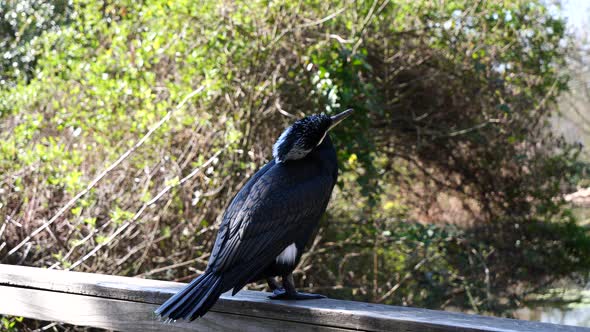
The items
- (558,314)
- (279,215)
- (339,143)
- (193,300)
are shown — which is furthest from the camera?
(558,314)

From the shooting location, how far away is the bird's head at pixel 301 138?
2156 millimetres

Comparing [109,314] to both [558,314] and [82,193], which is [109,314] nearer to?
[82,193]

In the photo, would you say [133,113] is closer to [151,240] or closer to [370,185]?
[151,240]

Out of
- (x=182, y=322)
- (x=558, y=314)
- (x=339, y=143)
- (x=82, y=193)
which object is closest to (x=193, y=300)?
(x=182, y=322)

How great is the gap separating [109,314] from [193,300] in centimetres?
43

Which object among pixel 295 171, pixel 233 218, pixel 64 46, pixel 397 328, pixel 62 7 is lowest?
pixel 397 328

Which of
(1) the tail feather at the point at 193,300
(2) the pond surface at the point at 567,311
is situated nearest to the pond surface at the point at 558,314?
(2) the pond surface at the point at 567,311

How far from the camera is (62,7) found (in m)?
8.43

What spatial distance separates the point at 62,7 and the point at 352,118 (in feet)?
15.5

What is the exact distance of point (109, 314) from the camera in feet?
6.80

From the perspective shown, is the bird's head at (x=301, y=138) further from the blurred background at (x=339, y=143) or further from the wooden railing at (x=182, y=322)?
the blurred background at (x=339, y=143)

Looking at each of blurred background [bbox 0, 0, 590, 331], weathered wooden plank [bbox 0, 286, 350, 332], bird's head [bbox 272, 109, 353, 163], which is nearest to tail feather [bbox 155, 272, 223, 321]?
weathered wooden plank [bbox 0, 286, 350, 332]

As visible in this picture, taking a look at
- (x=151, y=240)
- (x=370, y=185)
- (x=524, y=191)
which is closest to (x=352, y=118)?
(x=370, y=185)

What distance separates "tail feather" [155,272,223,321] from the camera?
1717 mm
